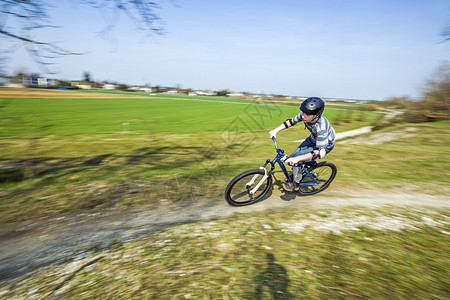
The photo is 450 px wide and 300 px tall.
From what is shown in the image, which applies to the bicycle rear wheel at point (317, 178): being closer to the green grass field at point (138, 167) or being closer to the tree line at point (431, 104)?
the green grass field at point (138, 167)

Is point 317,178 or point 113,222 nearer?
point 113,222

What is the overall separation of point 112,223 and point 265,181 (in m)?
3.39

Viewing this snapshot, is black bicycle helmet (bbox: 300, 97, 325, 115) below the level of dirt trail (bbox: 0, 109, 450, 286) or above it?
above

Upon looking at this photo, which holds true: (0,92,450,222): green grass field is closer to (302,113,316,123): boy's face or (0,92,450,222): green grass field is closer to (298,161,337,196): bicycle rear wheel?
(298,161,337,196): bicycle rear wheel

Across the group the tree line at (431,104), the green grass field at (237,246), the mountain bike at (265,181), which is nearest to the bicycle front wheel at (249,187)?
the mountain bike at (265,181)

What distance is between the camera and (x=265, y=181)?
5379 mm

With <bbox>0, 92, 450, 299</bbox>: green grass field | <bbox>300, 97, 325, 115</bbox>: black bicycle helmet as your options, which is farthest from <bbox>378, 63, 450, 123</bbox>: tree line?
<bbox>300, 97, 325, 115</bbox>: black bicycle helmet

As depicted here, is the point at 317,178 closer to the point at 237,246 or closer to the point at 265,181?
the point at 265,181

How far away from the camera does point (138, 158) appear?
10336 millimetres

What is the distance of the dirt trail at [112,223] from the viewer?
11.7ft

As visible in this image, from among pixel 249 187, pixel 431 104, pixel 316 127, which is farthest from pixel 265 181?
pixel 431 104


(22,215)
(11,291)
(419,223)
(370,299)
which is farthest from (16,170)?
(419,223)

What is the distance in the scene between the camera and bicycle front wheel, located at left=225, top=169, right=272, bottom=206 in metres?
4.95

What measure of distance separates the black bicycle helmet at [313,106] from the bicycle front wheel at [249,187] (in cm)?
159
